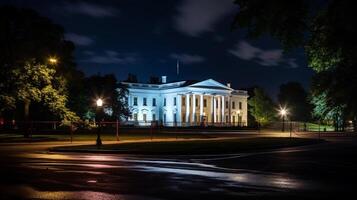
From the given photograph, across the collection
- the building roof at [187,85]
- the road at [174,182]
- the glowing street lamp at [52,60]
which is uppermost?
the building roof at [187,85]

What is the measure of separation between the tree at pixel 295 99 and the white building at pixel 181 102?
30.0 metres

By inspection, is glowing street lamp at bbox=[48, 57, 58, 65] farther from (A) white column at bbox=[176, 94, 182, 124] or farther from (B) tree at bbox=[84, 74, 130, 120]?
(A) white column at bbox=[176, 94, 182, 124]

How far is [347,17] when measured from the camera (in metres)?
14.3

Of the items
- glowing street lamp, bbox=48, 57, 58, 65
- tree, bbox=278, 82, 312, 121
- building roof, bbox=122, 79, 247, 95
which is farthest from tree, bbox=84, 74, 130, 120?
tree, bbox=278, 82, 312, 121

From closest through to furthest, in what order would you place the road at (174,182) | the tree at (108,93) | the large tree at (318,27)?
the road at (174,182)
the large tree at (318,27)
the tree at (108,93)

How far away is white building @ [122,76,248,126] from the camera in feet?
414

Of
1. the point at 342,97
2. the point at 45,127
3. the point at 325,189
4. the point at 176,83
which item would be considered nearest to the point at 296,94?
the point at 176,83

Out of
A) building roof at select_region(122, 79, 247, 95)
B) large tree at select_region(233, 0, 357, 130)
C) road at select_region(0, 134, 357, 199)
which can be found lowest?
road at select_region(0, 134, 357, 199)

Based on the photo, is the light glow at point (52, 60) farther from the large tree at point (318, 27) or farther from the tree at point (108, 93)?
the tree at point (108, 93)

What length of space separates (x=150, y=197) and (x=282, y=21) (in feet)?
31.6

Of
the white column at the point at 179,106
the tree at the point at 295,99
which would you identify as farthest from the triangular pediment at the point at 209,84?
the tree at the point at 295,99

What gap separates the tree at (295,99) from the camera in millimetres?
156125

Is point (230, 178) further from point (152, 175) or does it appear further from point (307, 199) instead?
point (307, 199)

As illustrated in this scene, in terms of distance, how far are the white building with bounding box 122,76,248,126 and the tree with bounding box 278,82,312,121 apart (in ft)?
98.3
